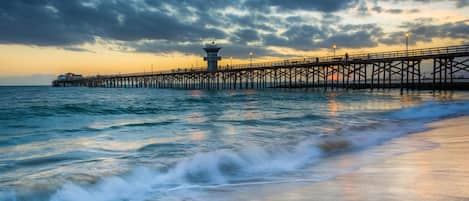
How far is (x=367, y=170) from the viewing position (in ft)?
18.4

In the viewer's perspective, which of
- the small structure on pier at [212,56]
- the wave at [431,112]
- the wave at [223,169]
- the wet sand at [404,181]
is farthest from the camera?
the small structure on pier at [212,56]

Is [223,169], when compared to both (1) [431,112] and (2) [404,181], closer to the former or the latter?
(2) [404,181]

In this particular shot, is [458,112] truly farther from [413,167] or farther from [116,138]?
[116,138]

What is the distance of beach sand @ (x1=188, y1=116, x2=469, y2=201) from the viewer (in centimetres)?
417

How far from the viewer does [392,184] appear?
4602 mm

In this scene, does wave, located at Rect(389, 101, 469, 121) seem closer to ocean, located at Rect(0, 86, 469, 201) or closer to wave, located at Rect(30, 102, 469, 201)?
ocean, located at Rect(0, 86, 469, 201)

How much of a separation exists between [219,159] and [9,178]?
10.8 feet

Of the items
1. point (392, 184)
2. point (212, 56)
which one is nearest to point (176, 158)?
point (392, 184)

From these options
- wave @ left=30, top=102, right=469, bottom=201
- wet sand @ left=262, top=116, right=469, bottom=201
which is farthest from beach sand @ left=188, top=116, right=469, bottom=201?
wave @ left=30, top=102, right=469, bottom=201

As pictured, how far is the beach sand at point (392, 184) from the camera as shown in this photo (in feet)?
13.7

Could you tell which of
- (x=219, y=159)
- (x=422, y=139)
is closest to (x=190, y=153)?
(x=219, y=159)

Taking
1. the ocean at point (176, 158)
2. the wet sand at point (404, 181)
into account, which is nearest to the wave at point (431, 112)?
the ocean at point (176, 158)

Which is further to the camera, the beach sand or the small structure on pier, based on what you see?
the small structure on pier

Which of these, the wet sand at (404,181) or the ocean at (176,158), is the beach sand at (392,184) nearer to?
the wet sand at (404,181)
